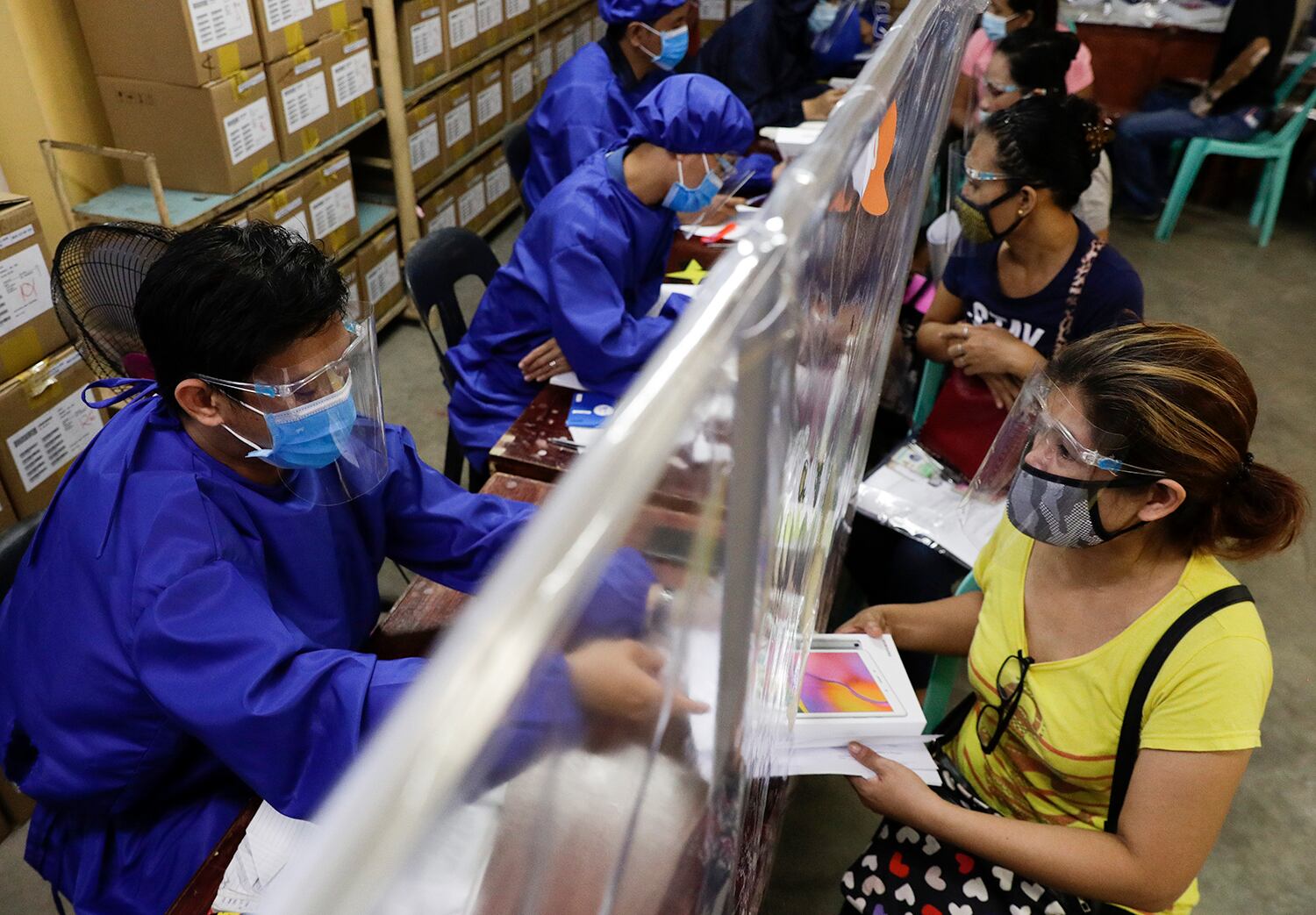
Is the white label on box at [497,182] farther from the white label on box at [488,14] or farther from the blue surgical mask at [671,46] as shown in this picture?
the blue surgical mask at [671,46]

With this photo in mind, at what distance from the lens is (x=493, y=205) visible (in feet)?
14.9

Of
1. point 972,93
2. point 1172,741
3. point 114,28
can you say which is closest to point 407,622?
point 1172,741

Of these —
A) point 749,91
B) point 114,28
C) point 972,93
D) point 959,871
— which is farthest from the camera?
point 749,91

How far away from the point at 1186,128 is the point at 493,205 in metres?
3.50

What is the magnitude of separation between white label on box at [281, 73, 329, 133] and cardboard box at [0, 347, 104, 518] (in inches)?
43.7

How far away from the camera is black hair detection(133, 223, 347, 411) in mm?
1121

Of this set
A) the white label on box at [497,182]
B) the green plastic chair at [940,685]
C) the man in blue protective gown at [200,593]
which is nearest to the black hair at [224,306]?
the man in blue protective gown at [200,593]

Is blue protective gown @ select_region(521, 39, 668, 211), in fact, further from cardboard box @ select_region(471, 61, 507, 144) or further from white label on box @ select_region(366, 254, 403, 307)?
cardboard box @ select_region(471, 61, 507, 144)

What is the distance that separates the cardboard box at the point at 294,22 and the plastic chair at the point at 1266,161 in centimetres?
404

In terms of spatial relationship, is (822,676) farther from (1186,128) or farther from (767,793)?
(1186,128)

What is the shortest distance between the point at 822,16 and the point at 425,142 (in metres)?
1.68

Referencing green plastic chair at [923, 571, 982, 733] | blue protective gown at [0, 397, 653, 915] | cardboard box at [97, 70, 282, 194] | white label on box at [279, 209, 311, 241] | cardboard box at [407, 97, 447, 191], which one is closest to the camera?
blue protective gown at [0, 397, 653, 915]

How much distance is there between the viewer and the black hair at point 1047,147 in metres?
1.93

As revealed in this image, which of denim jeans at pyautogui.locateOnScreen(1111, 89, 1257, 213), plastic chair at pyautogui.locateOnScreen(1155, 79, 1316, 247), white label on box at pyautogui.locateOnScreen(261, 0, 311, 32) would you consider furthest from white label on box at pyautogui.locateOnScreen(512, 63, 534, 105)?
plastic chair at pyautogui.locateOnScreen(1155, 79, 1316, 247)
